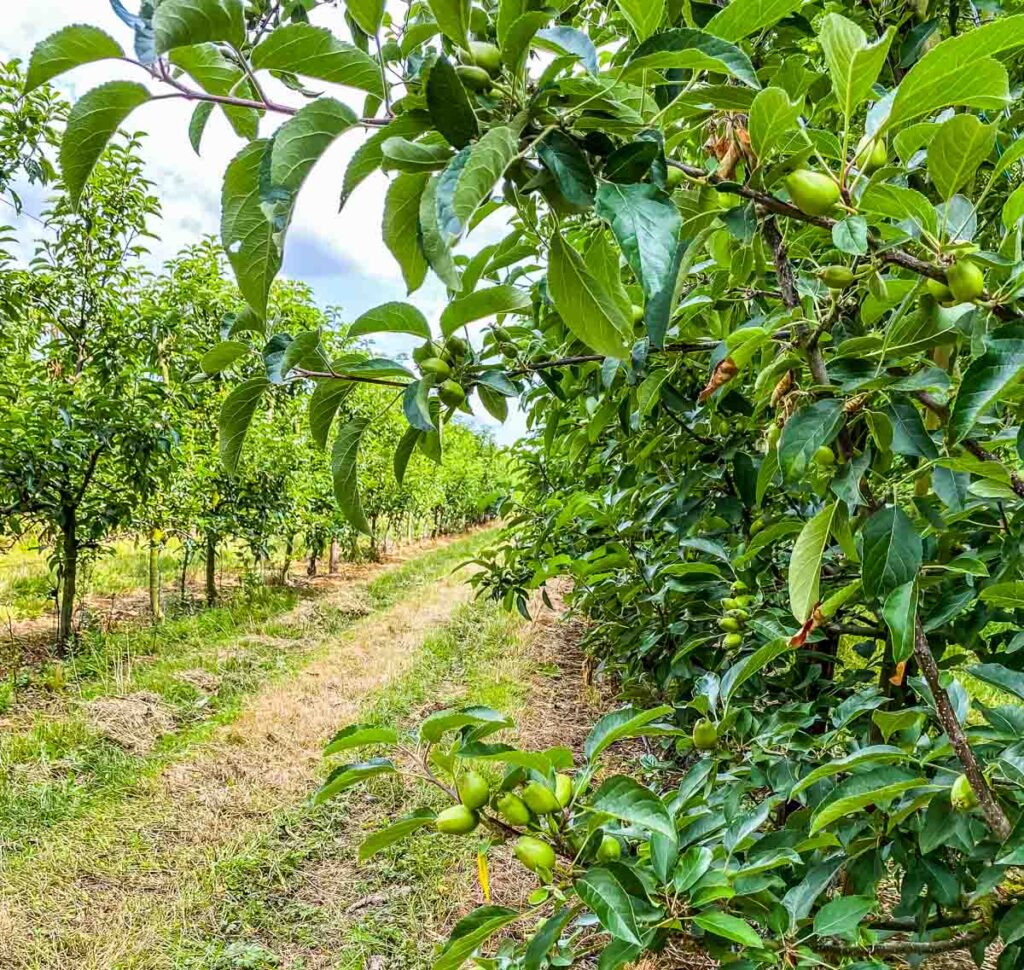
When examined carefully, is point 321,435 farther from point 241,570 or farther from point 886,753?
point 241,570

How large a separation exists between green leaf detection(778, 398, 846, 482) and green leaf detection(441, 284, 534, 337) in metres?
0.32

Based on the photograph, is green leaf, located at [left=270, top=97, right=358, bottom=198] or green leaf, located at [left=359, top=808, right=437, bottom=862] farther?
green leaf, located at [left=359, top=808, right=437, bottom=862]

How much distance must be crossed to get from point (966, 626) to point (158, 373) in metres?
6.36

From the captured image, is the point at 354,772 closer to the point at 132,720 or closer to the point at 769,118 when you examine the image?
the point at 769,118

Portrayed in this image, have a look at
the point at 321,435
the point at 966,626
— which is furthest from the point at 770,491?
the point at 321,435

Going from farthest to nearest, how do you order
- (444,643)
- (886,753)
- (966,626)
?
(444,643) < (966,626) < (886,753)

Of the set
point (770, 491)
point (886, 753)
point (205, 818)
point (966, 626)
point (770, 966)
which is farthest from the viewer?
point (205, 818)

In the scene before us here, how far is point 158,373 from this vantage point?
19.1ft

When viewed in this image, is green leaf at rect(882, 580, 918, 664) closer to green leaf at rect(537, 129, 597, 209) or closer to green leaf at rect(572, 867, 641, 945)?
green leaf at rect(572, 867, 641, 945)

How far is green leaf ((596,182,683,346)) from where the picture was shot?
17.2 inches

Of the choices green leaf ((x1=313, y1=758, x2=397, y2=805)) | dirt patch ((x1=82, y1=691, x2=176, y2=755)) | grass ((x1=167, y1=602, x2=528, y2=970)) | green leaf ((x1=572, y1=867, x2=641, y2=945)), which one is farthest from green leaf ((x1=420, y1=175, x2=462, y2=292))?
dirt patch ((x1=82, y1=691, x2=176, y2=755))

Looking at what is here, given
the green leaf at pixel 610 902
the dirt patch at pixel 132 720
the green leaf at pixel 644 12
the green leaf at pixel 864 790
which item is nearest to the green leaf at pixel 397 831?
the green leaf at pixel 610 902

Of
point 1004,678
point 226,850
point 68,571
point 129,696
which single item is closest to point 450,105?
point 1004,678

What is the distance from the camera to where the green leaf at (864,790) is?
662 mm
